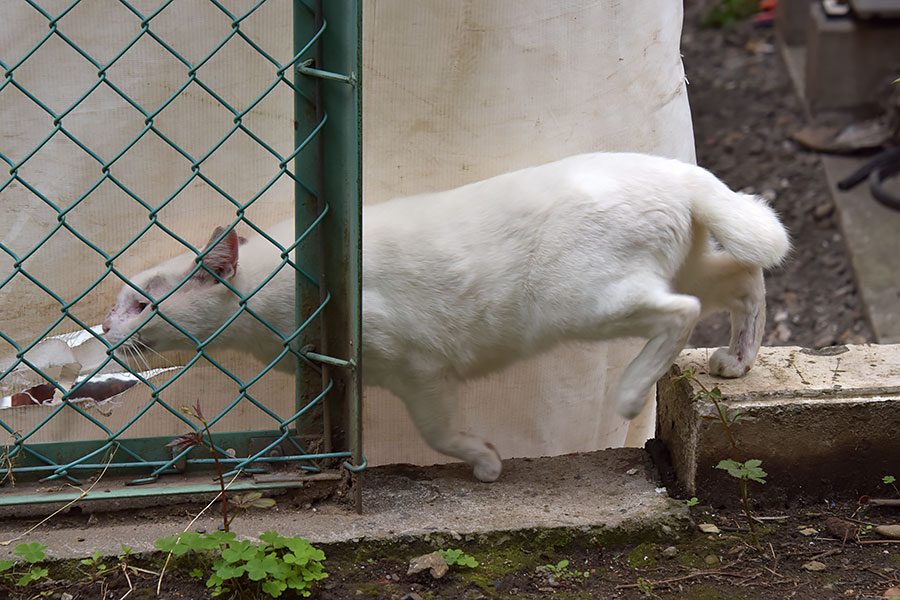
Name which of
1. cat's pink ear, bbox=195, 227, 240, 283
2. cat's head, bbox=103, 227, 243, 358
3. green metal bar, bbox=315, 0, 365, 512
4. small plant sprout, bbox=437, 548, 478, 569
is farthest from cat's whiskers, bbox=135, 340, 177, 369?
small plant sprout, bbox=437, 548, 478, 569

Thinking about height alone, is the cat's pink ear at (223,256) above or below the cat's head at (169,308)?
above

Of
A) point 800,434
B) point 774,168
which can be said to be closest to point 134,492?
point 800,434

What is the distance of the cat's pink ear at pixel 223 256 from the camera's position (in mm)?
2691

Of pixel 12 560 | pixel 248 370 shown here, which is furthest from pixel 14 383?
pixel 12 560

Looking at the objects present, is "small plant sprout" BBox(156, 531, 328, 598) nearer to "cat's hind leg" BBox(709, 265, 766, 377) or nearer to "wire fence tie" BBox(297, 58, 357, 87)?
"wire fence tie" BBox(297, 58, 357, 87)

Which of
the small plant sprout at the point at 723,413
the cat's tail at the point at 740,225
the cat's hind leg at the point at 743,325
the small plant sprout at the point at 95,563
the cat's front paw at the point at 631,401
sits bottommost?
the small plant sprout at the point at 95,563

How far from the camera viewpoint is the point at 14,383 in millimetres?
2979

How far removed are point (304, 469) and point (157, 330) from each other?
0.69 m

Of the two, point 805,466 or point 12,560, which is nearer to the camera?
point 12,560

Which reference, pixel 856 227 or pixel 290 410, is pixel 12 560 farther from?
pixel 856 227

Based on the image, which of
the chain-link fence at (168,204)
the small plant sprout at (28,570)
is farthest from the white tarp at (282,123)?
the small plant sprout at (28,570)

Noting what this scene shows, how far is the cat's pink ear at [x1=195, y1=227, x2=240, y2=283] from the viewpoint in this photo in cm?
269

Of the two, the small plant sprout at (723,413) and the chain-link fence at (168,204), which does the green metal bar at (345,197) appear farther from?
the small plant sprout at (723,413)

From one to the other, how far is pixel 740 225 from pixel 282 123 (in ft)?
4.32
